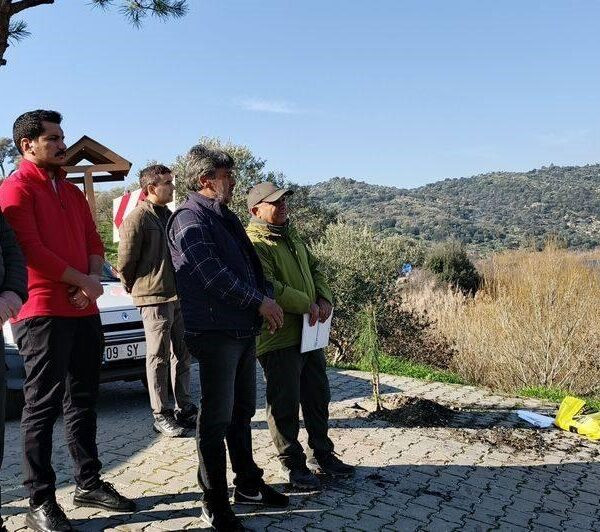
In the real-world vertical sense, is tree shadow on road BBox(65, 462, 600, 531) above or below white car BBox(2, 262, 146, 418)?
below

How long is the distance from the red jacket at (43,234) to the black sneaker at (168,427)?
6.63 ft

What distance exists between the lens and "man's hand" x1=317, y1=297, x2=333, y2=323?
4340 mm

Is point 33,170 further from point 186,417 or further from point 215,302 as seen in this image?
point 186,417

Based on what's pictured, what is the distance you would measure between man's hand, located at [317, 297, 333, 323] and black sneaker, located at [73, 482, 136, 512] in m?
1.67

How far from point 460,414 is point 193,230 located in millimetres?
4260

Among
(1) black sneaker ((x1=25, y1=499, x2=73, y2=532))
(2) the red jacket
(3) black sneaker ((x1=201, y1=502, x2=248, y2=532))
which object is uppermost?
(2) the red jacket

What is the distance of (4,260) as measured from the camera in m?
2.99

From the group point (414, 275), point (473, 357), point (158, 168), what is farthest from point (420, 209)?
point (158, 168)

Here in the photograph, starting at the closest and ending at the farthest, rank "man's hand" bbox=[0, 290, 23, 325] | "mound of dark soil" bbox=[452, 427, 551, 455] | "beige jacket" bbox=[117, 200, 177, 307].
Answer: "man's hand" bbox=[0, 290, 23, 325] < "beige jacket" bbox=[117, 200, 177, 307] < "mound of dark soil" bbox=[452, 427, 551, 455]

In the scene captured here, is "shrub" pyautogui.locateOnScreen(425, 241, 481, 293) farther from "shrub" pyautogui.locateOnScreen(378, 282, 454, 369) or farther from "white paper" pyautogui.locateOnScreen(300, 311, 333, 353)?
"white paper" pyautogui.locateOnScreen(300, 311, 333, 353)

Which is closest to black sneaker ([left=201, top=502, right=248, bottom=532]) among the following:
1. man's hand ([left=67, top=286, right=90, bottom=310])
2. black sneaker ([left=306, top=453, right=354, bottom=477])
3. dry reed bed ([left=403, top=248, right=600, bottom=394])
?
black sneaker ([left=306, top=453, right=354, bottom=477])

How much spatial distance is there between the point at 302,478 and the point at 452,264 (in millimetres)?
19908

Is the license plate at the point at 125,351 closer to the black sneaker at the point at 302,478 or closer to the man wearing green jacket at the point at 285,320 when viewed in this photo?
the man wearing green jacket at the point at 285,320

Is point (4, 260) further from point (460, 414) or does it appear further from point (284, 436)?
point (460, 414)
